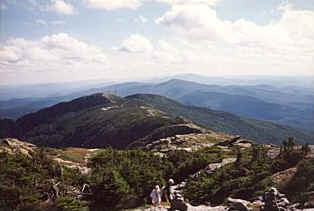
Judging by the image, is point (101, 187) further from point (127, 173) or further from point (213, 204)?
→ point (213, 204)

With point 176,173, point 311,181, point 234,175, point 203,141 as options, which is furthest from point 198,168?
point 203,141

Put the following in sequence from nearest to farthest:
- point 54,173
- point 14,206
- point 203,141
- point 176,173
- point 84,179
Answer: point 14,206
point 84,179
point 54,173
point 176,173
point 203,141

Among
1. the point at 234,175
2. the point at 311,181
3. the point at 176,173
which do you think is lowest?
the point at 176,173

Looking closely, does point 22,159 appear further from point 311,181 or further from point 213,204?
point 311,181

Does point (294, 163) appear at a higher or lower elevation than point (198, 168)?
higher

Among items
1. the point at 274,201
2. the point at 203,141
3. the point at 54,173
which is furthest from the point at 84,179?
the point at 203,141

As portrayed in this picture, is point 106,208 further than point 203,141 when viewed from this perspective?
No

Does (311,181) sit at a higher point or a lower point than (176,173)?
higher

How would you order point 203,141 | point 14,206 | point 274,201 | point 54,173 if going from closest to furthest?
point 274,201 < point 14,206 < point 54,173 < point 203,141

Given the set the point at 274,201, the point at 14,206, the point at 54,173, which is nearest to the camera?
the point at 274,201
